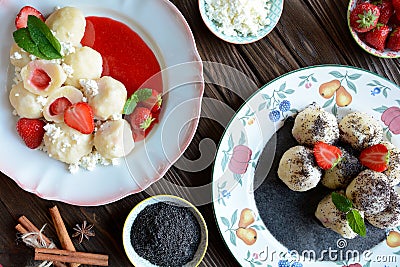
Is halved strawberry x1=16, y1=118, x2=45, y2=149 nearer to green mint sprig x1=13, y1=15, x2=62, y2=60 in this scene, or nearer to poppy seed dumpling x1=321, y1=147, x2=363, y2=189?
green mint sprig x1=13, y1=15, x2=62, y2=60

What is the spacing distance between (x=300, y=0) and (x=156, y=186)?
3.16ft

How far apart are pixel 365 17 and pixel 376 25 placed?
0.06 m

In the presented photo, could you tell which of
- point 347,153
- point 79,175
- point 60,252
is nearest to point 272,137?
point 347,153

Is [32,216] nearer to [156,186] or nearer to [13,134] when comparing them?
[13,134]

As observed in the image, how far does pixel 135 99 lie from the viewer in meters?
2.22

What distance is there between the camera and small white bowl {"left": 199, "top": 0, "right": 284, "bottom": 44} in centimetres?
226

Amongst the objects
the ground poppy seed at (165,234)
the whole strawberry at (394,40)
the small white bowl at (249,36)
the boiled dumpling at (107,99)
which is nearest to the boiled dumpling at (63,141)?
the boiled dumpling at (107,99)

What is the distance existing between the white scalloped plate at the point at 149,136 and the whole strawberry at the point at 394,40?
2.57 feet

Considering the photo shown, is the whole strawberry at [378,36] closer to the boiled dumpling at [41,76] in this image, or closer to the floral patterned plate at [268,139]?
the floral patterned plate at [268,139]

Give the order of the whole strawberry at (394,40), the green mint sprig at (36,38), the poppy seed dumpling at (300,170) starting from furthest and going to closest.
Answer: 1. the whole strawberry at (394,40)
2. the poppy seed dumpling at (300,170)
3. the green mint sprig at (36,38)

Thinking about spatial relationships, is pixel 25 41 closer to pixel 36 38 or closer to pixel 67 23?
pixel 36 38

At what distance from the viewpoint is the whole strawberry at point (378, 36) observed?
7.54 ft

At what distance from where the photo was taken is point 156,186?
231 cm

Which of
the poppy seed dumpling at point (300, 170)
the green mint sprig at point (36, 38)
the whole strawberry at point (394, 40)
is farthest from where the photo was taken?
the whole strawberry at point (394, 40)
